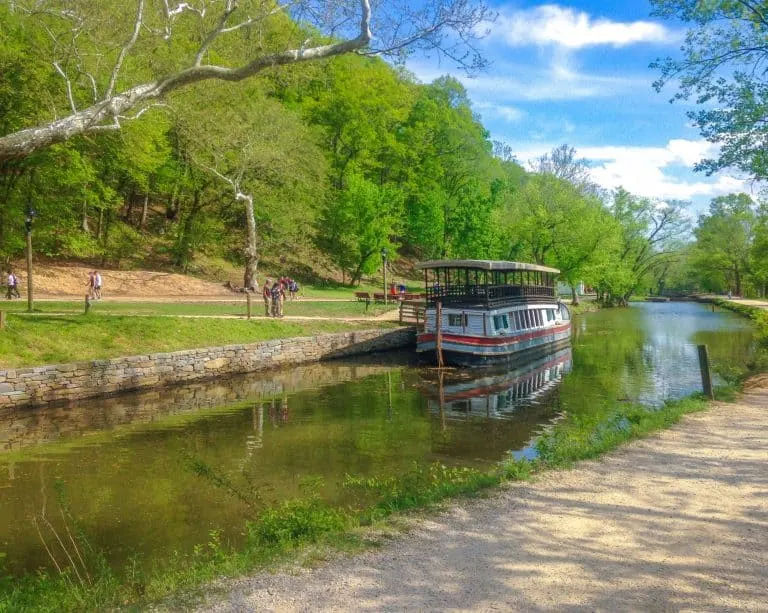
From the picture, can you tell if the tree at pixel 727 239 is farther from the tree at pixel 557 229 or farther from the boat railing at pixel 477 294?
the boat railing at pixel 477 294

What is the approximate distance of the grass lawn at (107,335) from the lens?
17703 millimetres

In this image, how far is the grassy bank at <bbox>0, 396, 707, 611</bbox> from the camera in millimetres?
5105

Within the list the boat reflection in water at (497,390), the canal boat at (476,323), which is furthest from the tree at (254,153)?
the boat reflection in water at (497,390)

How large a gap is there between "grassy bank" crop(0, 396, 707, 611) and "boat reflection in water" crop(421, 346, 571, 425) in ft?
23.6

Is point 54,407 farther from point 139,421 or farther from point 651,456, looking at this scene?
point 651,456

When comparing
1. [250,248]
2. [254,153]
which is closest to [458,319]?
[250,248]

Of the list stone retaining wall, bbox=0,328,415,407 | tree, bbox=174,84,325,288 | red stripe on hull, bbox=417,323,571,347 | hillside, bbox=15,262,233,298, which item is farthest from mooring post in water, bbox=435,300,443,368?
hillside, bbox=15,262,233,298

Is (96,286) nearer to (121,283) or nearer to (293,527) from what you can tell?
(121,283)

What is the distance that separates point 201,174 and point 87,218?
26.1 feet

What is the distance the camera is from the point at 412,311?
3297 cm

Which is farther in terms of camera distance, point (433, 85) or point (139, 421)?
point (433, 85)

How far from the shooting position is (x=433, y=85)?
65.9 meters

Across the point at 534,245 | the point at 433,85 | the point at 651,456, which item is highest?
the point at 433,85

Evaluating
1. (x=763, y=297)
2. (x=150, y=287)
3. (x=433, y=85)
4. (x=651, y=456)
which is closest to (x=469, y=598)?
(x=651, y=456)
